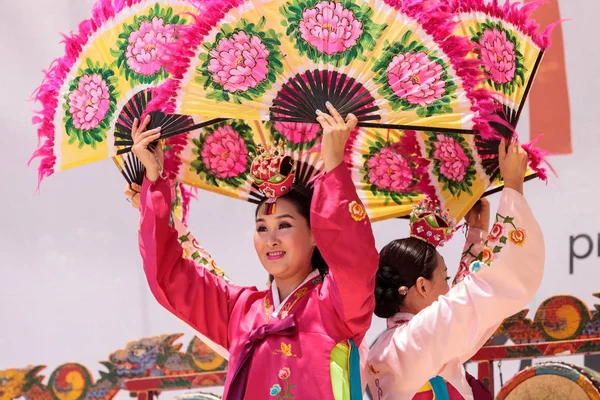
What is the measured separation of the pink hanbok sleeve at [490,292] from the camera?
2.54 metres

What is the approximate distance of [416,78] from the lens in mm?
2307

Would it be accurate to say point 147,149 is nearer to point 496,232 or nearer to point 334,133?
point 334,133

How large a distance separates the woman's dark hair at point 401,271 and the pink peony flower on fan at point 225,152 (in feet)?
1.92

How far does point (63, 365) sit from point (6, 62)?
1760mm

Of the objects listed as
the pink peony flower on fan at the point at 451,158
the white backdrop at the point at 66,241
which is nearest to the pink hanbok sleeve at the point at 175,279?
the pink peony flower on fan at the point at 451,158

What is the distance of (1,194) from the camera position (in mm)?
4801

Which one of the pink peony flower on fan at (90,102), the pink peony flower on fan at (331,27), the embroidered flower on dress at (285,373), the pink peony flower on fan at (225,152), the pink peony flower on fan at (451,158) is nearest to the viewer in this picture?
the pink peony flower on fan at (331,27)

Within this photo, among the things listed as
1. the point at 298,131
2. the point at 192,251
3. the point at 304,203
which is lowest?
the point at 192,251

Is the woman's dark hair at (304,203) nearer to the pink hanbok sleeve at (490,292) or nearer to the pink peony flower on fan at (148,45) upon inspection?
the pink hanbok sleeve at (490,292)

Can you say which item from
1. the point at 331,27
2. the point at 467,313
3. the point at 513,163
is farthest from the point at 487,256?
the point at 331,27

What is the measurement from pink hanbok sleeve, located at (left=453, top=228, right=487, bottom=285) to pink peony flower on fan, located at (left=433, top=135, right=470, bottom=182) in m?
0.24

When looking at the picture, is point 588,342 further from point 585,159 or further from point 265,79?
point 265,79

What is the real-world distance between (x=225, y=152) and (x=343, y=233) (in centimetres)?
78

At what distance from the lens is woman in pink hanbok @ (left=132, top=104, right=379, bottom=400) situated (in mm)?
2277
